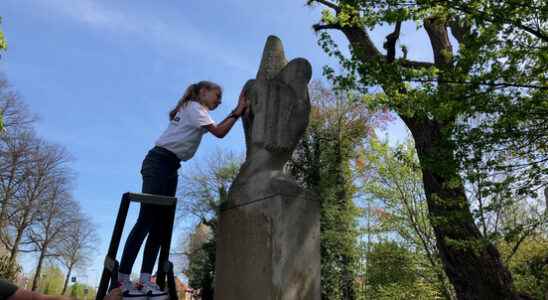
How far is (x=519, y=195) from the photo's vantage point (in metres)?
7.31

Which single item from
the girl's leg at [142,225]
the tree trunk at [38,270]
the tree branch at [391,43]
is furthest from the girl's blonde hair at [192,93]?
the tree trunk at [38,270]

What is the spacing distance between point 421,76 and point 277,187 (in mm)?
5784

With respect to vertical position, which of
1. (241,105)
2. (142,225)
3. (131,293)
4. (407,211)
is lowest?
(131,293)

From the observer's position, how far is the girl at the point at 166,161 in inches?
121

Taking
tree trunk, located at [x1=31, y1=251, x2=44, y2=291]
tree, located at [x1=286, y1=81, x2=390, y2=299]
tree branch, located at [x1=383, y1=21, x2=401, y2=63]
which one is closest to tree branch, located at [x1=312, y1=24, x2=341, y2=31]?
tree branch, located at [x1=383, y1=21, x2=401, y2=63]

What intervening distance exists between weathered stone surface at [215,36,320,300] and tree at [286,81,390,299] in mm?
14958

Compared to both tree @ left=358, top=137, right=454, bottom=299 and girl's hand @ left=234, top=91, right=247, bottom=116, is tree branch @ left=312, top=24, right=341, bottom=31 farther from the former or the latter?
girl's hand @ left=234, top=91, right=247, bottom=116

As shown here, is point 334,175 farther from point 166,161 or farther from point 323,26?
point 166,161

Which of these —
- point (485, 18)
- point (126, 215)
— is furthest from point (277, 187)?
point (485, 18)

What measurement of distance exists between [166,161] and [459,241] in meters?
7.24

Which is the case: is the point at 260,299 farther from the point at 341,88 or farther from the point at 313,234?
the point at 341,88

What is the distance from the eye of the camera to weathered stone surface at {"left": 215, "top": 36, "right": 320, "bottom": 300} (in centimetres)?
329

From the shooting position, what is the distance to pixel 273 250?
3.26 m

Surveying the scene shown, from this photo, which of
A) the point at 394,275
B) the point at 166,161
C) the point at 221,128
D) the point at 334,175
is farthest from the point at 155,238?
the point at 334,175
